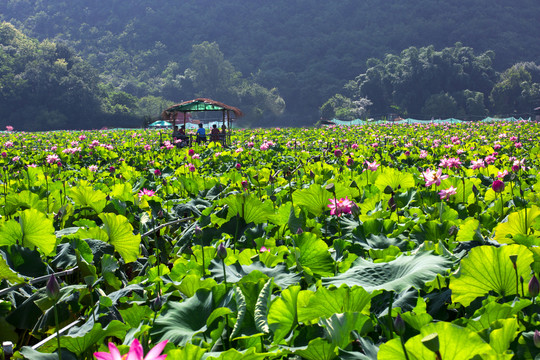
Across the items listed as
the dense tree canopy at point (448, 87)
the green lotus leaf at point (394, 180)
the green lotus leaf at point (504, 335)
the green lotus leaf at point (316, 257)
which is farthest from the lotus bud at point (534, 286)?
the dense tree canopy at point (448, 87)

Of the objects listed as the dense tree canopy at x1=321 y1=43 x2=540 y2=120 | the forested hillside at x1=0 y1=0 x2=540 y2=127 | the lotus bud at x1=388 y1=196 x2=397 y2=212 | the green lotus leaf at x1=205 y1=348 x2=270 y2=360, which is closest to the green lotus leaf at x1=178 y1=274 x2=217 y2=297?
the green lotus leaf at x1=205 y1=348 x2=270 y2=360

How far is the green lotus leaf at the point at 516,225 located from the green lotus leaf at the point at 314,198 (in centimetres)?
66

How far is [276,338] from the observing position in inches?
38.1

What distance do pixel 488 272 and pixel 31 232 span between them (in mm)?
1360

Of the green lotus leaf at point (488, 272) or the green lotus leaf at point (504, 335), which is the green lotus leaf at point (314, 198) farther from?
the green lotus leaf at point (504, 335)

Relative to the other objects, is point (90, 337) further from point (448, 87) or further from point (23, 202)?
point (448, 87)

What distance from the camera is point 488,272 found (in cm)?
103

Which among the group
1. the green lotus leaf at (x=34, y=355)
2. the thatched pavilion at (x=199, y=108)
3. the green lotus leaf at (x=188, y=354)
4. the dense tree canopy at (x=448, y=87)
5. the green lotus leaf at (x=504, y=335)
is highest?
the dense tree canopy at (x=448, y=87)

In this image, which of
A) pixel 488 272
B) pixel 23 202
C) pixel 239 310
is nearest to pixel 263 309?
pixel 239 310

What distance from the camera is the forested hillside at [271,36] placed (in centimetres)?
10338

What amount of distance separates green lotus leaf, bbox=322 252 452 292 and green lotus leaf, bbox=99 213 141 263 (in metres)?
0.83

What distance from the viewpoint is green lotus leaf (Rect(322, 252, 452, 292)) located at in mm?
1021

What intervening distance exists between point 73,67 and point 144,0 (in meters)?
72.6

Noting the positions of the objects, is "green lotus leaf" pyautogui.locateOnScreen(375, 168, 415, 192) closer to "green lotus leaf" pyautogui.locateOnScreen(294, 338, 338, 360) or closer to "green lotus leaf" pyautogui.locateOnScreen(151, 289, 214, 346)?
"green lotus leaf" pyautogui.locateOnScreen(151, 289, 214, 346)
